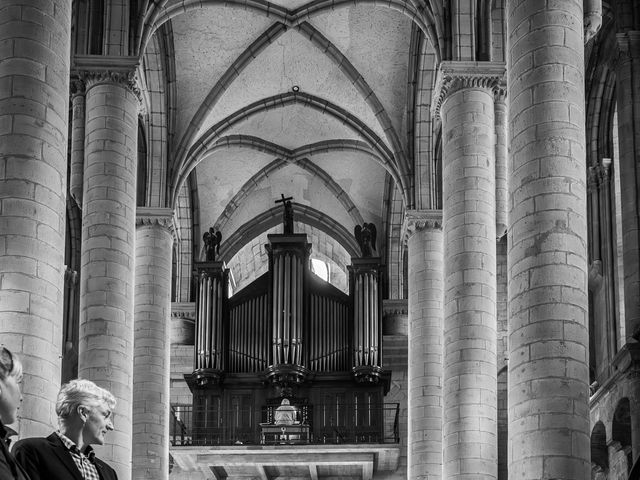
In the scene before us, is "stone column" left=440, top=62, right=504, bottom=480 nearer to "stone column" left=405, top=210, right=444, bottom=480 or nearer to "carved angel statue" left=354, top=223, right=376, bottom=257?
"stone column" left=405, top=210, right=444, bottom=480

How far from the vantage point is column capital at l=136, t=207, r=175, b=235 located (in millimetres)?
28344

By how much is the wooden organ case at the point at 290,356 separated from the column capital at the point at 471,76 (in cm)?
1155

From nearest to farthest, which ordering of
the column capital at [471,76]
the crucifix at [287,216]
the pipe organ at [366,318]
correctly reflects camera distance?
the column capital at [471,76], the pipe organ at [366,318], the crucifix at [287,216]

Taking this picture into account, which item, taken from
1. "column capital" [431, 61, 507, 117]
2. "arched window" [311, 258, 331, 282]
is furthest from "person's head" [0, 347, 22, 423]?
"arched window" [311, 258, 331, 282]

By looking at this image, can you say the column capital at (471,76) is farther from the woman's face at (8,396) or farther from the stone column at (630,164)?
the woman's face at (8,396)

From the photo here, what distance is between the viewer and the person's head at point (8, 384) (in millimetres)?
4855

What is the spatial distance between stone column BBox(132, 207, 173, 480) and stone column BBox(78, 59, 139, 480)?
6.14m

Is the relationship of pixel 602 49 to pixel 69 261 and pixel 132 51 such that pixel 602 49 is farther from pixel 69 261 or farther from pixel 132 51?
pixel 69 261

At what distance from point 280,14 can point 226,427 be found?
10595 millimetres

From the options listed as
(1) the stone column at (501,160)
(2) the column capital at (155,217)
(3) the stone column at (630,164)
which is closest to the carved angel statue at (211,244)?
(2) the column capital at (155,217)

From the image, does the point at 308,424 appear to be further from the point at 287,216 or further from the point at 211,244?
the point at 211,244

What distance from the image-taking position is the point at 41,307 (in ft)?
39.8

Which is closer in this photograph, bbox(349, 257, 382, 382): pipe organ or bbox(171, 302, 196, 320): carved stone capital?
bbox(349, 257, 382, 382): pipe organ

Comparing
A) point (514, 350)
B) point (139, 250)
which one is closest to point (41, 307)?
point (514, 350)
